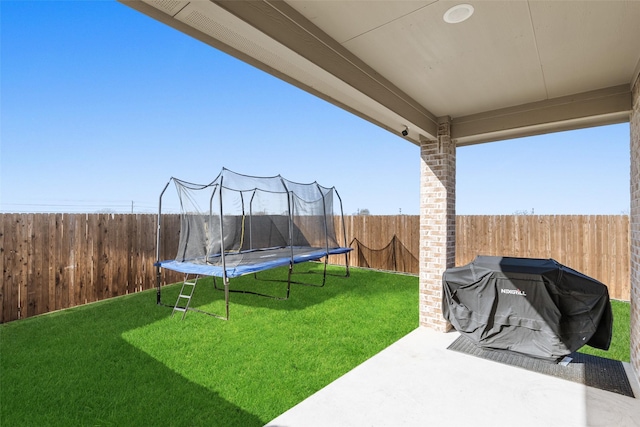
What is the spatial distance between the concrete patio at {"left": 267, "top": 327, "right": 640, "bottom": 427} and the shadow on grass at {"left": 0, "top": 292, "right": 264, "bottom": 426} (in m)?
0.57

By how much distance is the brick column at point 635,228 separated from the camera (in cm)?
233

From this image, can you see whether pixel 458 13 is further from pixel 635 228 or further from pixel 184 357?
pixel 184 357

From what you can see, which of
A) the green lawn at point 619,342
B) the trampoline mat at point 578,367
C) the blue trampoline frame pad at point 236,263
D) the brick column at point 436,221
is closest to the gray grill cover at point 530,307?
the trampoline mat at point 578,367

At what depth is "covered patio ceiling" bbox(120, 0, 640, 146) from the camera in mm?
1592

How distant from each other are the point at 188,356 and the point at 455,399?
2481 millimetres

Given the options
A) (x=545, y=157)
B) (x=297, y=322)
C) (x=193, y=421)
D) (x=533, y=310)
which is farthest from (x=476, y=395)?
(x=545, y=157)

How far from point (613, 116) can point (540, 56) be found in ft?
4.27

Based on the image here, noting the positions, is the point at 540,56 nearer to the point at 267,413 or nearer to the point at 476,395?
the point at 476,395

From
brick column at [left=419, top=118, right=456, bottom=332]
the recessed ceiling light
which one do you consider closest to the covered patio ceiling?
the recessed ceiling light

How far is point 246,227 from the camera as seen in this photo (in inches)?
274

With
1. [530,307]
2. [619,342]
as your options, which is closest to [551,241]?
[619,342]

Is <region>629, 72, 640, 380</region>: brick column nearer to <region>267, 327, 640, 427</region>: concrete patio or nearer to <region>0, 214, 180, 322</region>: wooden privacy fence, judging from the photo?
<region>267, 327, 640, 427</region>: concrete patio

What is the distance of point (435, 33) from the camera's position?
6.20 feet

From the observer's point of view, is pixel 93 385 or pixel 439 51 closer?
pixel 439 51
